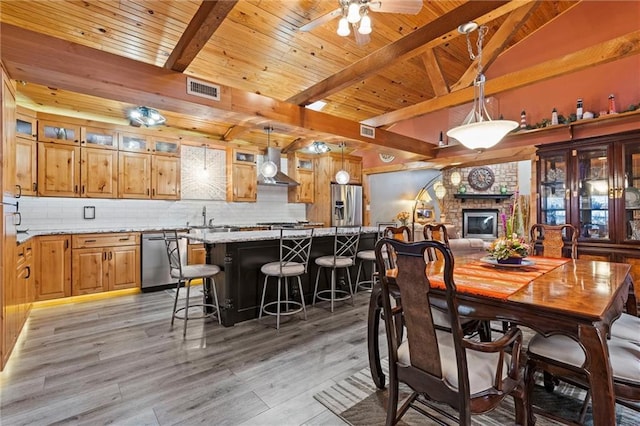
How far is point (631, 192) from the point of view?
3912mm

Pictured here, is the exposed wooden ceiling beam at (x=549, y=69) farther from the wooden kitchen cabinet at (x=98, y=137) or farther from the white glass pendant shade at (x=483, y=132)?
the wooden kitchen cabinet at (x=98, y=137)

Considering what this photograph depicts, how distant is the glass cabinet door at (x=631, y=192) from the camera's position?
12.7 feet

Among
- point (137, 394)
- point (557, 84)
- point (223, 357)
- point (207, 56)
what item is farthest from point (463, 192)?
point (137, 394)

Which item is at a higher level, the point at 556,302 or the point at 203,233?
the point at 203,233

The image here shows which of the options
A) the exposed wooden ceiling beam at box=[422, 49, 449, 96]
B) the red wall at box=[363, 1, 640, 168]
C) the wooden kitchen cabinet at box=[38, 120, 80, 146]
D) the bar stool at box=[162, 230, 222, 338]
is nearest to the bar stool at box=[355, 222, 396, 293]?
the bar stool at box=[162, 230, 222, 338]

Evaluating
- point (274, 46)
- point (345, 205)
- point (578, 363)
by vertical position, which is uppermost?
point (274, 46)

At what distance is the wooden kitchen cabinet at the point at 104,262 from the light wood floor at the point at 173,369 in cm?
65

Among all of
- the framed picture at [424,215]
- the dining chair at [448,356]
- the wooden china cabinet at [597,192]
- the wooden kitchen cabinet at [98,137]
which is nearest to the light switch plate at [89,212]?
the wooden kitchen cabinet at [98,137]

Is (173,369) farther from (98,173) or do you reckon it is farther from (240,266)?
(98,173)

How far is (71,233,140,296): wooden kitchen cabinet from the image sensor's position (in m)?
4.12

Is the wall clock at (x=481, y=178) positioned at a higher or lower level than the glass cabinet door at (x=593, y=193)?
higher

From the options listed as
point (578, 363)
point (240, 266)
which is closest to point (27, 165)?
point (240, 266)

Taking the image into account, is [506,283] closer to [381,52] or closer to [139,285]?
[381,52]

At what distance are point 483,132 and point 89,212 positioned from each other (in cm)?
534
